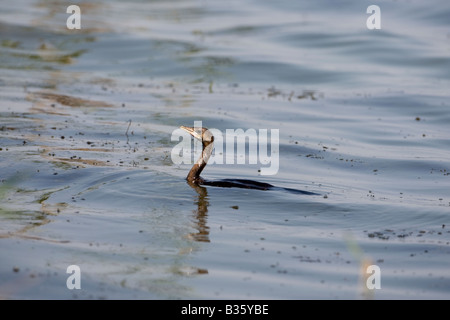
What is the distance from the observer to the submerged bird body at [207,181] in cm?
966

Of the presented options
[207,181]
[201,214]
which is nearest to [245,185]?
[207,181]

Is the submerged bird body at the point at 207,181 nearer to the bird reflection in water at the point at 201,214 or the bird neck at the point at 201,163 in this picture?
the bird neck at the point at 201,163

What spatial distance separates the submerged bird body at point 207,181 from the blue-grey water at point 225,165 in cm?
12

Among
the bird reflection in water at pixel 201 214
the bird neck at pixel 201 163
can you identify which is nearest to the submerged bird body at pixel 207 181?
the bird neck at pixel 201 163

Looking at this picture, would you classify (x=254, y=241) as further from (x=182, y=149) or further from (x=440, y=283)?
(x=182, y=149)

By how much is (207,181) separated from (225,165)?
1.45 metres

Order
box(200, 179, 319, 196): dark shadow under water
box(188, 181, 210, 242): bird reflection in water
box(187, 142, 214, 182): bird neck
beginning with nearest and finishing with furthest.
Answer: box(188, 181, 210, 242): bird reflection in water
box(200, 179, 319, 196): dark shadow under water
box(187, 142, 214, 182): bird neck

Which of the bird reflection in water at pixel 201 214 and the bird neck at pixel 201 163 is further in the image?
the bird neck at pixel 201 163

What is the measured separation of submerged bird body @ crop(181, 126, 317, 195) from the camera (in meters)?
9.66

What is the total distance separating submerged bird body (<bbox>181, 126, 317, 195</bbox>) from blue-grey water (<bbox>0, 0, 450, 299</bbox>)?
12cm

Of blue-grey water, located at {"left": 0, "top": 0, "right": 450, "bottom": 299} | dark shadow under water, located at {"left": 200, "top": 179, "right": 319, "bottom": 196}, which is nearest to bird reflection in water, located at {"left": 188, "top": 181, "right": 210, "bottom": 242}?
blue-grey water, located at {"left": 0, "top": 0, "right": 450, "bottom": 299}

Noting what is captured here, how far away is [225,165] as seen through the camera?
446 inches

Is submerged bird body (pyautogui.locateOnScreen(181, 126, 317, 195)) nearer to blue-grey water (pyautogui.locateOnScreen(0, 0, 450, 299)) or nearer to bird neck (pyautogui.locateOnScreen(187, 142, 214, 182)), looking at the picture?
bird neck (pyautogui.locateOnScreen(187, 142, 214, 182))
